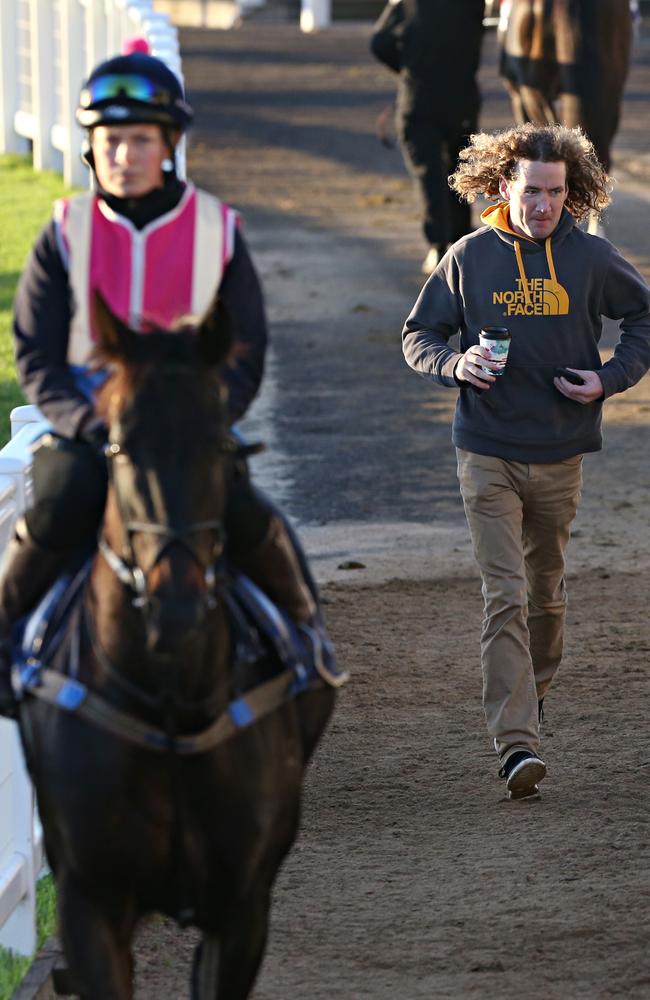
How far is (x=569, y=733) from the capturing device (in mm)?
7395

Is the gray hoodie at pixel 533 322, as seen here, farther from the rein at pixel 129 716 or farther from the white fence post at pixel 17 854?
the rein at pixel 129 716

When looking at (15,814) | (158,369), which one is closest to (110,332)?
(158,369)

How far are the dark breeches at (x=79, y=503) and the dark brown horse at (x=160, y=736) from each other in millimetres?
144

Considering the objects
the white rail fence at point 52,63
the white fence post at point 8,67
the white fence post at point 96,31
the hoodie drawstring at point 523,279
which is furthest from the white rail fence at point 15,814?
the white fence post at point 8,67

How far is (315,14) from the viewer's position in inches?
1233

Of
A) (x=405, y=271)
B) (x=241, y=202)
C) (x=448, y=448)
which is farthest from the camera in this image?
(x=241, y=202)

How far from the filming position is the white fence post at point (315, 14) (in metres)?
31.2

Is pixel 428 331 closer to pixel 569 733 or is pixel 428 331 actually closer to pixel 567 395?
A: pixel 567 395

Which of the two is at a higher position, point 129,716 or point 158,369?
point 158,369

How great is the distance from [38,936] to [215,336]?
2530mm

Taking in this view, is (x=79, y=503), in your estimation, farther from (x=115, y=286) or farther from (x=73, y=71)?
(x=73, y=71)

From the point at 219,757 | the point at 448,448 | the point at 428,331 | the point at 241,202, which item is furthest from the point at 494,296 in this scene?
the point at 241,202

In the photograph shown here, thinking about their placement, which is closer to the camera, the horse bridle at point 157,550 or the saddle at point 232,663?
the horse bridle at point 157,550

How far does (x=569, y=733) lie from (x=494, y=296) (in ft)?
5.69
